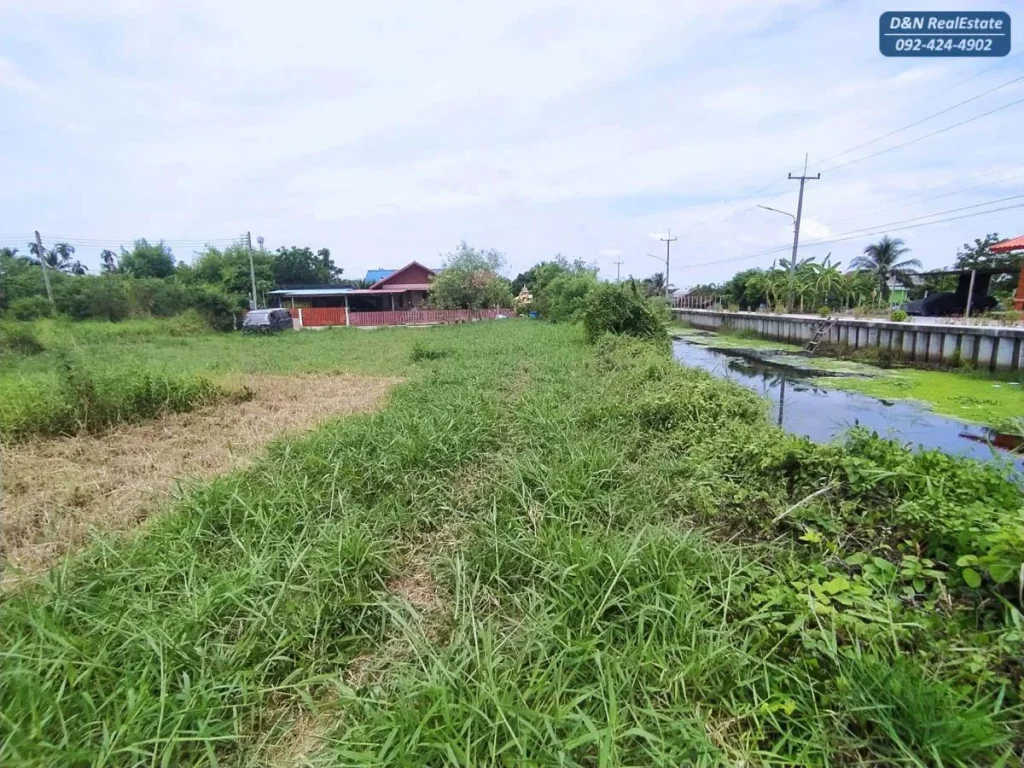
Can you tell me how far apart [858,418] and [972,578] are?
21.3ft

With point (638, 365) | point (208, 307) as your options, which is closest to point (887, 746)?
point (638, 365)

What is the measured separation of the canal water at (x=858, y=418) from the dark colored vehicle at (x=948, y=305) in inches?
479

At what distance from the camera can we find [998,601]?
1.63 meters

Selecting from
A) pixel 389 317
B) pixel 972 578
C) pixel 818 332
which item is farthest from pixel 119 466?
pixel 389 317

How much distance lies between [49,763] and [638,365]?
6993mm

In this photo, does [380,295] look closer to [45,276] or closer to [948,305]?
[45,276]

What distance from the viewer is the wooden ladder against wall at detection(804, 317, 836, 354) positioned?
51.5ft

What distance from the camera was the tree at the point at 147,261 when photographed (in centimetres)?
3281

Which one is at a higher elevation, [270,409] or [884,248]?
[884,248]

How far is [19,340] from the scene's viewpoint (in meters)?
11.0

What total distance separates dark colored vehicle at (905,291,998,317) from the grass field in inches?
848

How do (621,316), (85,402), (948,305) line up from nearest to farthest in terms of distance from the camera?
1. (85,402)
2. (621,316)
3. (948,305)

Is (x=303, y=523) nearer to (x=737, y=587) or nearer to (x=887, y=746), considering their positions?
(x=737, y=587)

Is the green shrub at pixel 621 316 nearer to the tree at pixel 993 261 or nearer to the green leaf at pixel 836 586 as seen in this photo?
the green leaf at pixel 836 586
